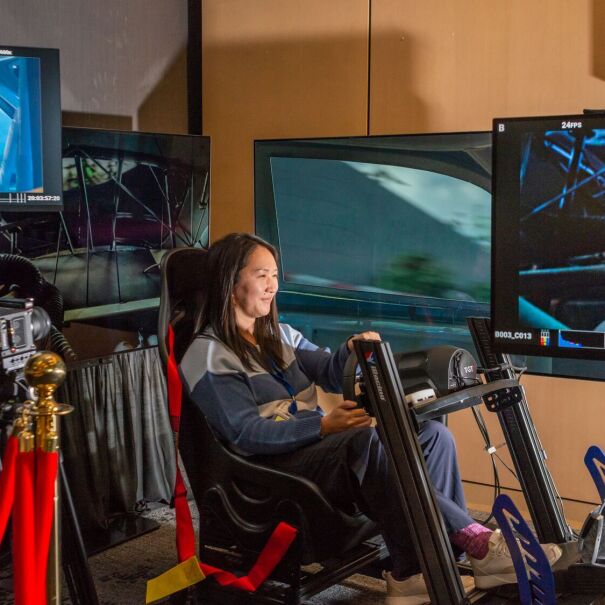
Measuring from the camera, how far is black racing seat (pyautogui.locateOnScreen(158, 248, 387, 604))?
2443 millimetres

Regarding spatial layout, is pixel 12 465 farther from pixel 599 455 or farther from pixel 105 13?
pixel 105 13

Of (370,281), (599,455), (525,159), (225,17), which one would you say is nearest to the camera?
(525,159)

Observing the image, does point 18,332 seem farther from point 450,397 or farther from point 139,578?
point 139,578

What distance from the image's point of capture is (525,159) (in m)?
2.13

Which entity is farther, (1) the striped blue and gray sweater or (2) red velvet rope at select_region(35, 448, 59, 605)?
(1) the striped blue and gray sweater

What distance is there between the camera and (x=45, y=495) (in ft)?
5.47

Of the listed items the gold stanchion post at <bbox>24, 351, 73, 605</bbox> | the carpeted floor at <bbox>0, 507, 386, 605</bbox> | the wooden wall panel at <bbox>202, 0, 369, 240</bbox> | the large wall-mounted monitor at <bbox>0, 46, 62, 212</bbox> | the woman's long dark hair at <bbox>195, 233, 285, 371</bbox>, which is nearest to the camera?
the gold stanchion post at <bbox>24, 351, 73, 605</bbox>

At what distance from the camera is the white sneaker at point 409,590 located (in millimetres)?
2508

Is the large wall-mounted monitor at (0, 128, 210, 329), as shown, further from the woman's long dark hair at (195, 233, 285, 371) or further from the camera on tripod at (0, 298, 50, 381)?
the camera on tripod at (0, 298, 50, 381)

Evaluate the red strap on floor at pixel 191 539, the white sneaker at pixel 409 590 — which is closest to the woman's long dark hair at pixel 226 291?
the red strap on floor at pixel 191 539

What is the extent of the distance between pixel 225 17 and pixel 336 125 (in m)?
0.80

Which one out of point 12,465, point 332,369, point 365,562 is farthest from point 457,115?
point 12,465

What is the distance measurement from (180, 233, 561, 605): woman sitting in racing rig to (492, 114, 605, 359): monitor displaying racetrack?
0.50 meters

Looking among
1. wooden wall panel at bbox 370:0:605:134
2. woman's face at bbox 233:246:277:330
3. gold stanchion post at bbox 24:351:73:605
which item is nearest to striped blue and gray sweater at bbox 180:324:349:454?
woman's face at bbox 233:246:277:330
